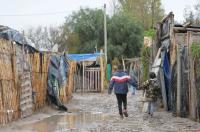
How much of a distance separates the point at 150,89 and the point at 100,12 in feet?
98.2

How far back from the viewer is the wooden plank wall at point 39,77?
972cm

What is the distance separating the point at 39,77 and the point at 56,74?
194cm

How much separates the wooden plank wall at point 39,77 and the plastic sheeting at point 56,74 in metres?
0.38

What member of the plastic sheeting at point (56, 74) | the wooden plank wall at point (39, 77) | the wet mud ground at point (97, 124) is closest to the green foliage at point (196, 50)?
the wet mud ground at point (97, 124)

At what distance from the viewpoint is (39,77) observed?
10109mm

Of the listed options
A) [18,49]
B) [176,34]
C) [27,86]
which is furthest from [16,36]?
[176,34]

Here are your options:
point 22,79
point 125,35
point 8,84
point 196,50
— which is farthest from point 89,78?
point 125,35

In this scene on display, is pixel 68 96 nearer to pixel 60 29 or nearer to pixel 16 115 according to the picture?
pixel 16 115

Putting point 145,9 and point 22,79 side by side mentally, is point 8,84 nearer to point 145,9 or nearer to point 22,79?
point 22,79

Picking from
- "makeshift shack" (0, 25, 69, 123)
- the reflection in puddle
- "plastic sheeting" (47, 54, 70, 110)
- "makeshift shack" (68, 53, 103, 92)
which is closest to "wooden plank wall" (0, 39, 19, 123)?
"makeshift shack" (0, 25, 69, 123)

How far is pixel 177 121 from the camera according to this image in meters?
7.93

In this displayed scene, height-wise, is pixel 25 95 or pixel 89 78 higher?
pixel 25 95

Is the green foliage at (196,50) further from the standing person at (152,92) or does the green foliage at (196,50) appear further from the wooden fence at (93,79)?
the wooden fence at (93,79)

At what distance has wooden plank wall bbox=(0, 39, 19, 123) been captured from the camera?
24.8 ft
